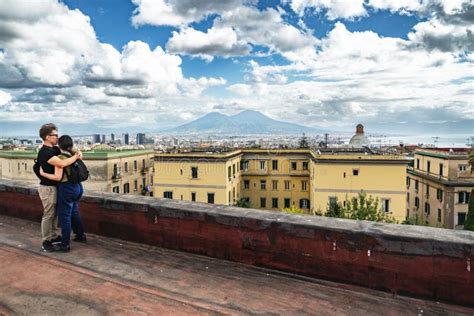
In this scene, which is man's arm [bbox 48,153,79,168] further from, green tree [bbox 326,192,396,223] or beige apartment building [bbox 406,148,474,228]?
beige apartment building [bbox 406,148,474,228]

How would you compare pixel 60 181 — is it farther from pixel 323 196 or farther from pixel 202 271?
pixel 323 196

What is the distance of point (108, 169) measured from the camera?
115 ft

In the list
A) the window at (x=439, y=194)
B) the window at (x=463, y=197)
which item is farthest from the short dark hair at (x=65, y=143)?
the window at (x=439, y=194)

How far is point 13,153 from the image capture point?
129ft

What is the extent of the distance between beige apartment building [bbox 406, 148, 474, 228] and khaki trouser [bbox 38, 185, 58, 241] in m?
A: 33.4

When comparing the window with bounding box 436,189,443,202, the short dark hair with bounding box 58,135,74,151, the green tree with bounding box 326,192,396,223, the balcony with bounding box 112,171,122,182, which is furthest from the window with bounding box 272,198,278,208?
the short dark hair with bounding box 58,135,74,151

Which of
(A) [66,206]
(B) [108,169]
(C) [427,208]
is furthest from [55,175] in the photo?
(C) [427,208]

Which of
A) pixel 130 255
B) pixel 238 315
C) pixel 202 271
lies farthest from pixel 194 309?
pixel 130 255

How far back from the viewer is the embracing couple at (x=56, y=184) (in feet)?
14.0

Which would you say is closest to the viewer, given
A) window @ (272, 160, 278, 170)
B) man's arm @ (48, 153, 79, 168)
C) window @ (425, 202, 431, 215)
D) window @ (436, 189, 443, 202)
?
man's arm @ (48, 153, 79, 168)

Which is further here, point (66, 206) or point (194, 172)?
point (194, 172)

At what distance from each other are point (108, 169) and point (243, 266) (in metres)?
33.3

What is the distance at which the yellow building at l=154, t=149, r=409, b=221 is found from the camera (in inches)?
1183

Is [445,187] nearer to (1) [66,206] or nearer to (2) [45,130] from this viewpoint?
(1) [66,206]
